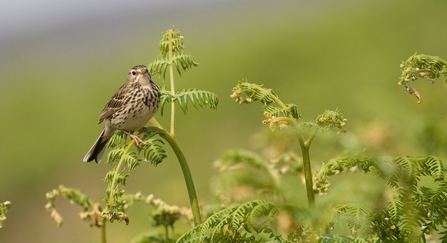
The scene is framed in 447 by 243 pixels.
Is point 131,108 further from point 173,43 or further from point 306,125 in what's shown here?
point 306,125

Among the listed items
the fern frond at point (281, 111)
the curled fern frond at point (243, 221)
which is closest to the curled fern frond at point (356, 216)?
the curled fern frond at point (243, 221)

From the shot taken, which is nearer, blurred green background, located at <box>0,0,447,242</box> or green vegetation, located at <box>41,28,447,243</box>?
green vegetation, located at <box>41,28,447,243</box>

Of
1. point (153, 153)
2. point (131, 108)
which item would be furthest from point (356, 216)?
point (131, 108)

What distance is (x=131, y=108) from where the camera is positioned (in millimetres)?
3807

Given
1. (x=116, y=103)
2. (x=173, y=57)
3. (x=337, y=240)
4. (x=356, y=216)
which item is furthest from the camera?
(x=116, y=103)

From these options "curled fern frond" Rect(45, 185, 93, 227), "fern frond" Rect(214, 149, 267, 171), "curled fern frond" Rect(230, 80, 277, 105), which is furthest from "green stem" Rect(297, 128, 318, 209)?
"curled fern frond" Rect(45, 185, 93, 227)

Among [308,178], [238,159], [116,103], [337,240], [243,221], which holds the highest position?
[116,103]

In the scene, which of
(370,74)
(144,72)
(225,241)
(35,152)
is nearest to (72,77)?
(35,152)

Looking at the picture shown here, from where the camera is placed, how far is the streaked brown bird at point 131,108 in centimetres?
358

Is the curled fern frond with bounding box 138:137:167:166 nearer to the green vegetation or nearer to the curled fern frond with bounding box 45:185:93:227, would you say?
the green vegetation

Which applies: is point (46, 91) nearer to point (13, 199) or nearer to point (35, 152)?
point (35, 152)

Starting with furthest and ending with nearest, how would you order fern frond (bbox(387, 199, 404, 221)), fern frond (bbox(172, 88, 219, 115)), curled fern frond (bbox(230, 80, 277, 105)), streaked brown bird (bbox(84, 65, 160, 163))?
streaked brown bird (bbox(84, 65, 160, 163))
fern frond (bbox(172, 88, 219, 115))
curled fern frond (bbox(230, 80, 277, 105))
fern frond (bbox(387, 199, 404, 221))

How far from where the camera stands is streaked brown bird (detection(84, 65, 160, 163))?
141 inches

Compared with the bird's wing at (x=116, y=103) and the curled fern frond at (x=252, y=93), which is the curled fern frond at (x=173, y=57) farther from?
the bird's wing at (x=116, y=103)
